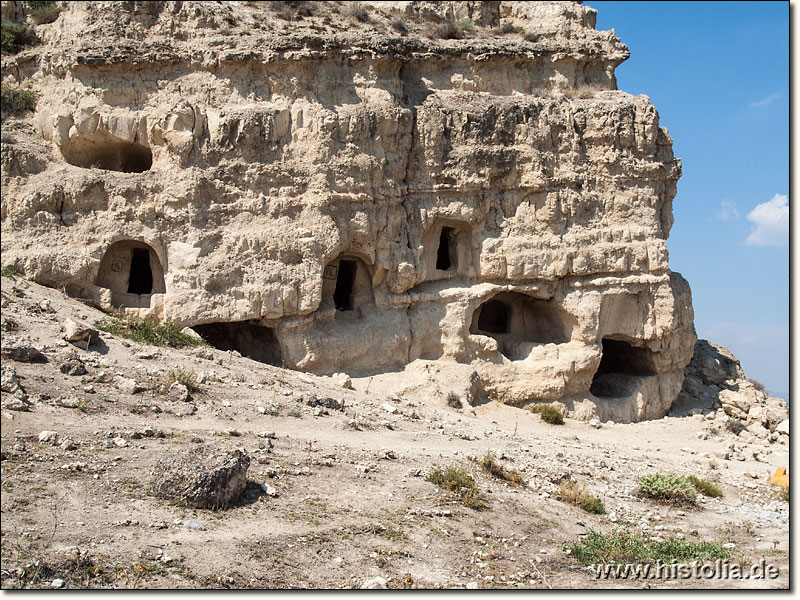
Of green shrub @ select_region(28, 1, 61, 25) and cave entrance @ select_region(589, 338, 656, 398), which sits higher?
green shrub @ select_region(28, 1, 61, 25)

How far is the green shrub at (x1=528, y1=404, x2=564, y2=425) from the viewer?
58.3 ft

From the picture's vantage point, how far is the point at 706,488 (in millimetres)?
12891

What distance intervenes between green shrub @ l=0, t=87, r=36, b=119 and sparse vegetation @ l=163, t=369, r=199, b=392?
818cm

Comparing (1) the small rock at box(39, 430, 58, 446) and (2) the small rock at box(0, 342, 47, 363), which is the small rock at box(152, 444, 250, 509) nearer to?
(1) the small rock at box(39, 430, 58, 446)

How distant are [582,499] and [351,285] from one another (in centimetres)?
902

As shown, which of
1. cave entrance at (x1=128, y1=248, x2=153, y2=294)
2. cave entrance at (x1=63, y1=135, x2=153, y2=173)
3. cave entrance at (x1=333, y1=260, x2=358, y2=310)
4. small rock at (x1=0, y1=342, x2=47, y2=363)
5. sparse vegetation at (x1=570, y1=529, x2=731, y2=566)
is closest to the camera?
sparse vegetation at (x1=570, y1=529, x2=731, y2=566)

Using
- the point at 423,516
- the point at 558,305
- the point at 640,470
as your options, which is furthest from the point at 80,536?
the point at 558,305

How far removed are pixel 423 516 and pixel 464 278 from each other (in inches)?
392

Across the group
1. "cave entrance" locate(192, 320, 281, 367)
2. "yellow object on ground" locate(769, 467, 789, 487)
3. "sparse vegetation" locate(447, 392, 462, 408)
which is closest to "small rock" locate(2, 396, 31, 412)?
"cave entrance" locate(192, 320, 281, 367)

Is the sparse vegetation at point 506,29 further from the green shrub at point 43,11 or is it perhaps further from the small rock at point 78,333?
the small rock at point 78,333

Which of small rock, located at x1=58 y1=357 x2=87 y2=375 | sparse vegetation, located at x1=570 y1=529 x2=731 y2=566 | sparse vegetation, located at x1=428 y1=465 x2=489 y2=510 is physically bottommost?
sparse vegetation, located at x1=570 y1=529 x2=731 y2=566

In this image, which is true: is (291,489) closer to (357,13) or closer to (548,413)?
(548,413)

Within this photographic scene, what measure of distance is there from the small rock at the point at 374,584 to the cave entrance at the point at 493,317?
1373cm

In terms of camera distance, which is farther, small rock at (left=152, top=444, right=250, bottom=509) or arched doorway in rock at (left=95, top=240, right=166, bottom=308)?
arched doorway in rock at (left=95, top=240, right=166, bottom=308)
